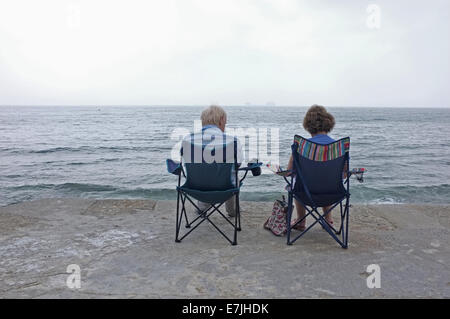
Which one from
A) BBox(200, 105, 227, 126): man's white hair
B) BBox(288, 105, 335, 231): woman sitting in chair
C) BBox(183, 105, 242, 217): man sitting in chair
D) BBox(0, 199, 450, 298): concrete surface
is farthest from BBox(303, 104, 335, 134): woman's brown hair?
BBox(0, 199, 450, 298): concrete surface

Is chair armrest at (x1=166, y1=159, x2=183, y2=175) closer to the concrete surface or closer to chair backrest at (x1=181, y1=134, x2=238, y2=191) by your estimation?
chair backrest at (x1=181, y1=134, x2=238, y2=191)

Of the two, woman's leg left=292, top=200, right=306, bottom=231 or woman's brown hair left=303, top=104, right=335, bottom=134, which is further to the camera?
woman's leg left=292, top=200, right=306, bottom=231

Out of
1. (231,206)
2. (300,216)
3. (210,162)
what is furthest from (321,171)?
(231,206)

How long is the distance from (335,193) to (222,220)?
5.06ft

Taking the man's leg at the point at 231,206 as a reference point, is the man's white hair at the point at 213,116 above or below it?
above

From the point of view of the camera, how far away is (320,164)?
3426 millimetres

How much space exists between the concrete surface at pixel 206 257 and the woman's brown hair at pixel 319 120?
1.18 m

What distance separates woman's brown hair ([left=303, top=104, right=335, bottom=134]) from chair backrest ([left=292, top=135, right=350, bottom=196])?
1.32 ft

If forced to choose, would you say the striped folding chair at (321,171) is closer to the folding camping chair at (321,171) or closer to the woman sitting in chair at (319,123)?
the folding camping chair at (321,171)

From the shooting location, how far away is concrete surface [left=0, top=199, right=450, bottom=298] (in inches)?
103

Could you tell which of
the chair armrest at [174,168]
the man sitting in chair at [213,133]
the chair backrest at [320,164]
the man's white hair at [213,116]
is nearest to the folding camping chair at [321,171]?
the chair backrest at [320,164]

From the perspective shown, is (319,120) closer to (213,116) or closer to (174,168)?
(213,116)

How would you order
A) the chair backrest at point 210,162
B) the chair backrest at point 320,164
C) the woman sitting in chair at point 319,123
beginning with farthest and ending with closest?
the woman sitting in chair at point 319,123 → the chair backrest at point 210,162 → the chair backrest at point 320,164

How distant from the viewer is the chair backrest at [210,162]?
3498 millimetres
